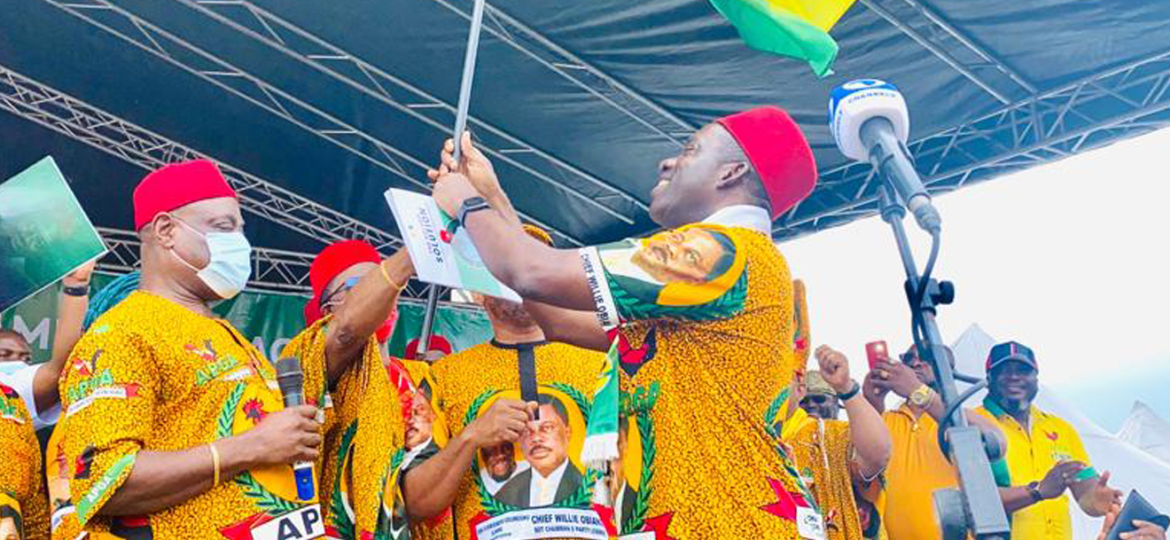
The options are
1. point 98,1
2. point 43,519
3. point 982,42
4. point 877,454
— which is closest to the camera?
point 43,519

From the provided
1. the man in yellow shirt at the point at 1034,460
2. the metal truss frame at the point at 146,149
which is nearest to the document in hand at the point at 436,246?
the man in yellow shirt at the point at 1034,460

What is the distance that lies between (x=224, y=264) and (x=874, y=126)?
4.70 ft

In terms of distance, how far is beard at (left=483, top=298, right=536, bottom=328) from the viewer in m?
3.12

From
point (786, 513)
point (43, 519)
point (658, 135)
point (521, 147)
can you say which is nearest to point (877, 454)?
point (786, 513)

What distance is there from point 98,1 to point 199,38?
0.56 metres

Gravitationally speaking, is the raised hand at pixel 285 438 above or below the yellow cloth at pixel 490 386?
below

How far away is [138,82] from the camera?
22.6 feet

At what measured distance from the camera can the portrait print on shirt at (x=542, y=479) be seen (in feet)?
9.23

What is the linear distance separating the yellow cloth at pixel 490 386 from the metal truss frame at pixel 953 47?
3258mm

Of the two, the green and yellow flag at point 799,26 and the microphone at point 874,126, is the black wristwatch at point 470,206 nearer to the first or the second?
the microphone at point 874,126

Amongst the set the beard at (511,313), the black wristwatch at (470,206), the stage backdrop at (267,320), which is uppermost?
the stage backdrop at (267,320)

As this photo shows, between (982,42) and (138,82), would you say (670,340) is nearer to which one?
(982,42)

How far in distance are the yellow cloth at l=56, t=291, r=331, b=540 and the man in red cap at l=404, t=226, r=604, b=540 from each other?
1.86 ft

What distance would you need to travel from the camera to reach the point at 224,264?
99.0 inches
